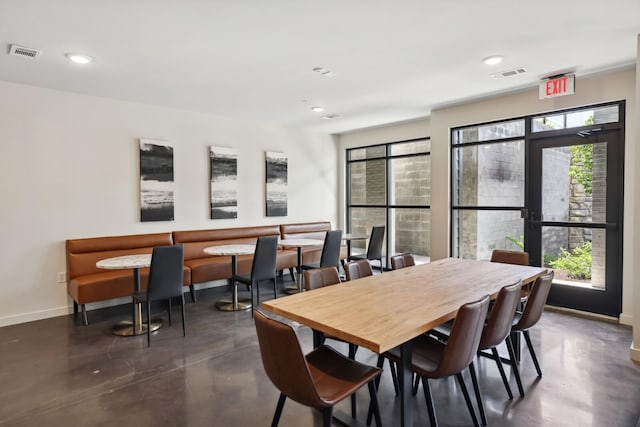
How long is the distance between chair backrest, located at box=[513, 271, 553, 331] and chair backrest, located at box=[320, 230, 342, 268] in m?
2.79

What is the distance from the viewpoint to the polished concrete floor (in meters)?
2.36

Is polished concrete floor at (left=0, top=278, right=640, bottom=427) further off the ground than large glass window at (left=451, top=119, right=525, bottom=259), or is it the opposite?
large glass window at (left=451, top=119, right=525, bottom=259)

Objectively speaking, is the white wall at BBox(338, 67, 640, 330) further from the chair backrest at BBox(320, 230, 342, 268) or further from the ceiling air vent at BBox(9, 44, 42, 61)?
the ceiling air vent at BBox(9, 44, 42, 61)

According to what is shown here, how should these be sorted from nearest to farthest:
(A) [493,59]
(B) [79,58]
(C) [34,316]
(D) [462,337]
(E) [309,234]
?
(D) [462,337] → (B) [79,58] → (A) [493,59] → (C) [34,316] → (E) [309,234]

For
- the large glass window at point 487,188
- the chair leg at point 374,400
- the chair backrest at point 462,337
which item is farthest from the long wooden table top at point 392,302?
the large glass window at point 487,188

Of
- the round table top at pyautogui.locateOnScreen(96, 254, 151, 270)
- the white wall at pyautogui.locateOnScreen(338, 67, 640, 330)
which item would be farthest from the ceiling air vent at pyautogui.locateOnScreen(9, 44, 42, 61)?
the white wall at pyautogui.locateOnScreen(338, 67, 640, 330)

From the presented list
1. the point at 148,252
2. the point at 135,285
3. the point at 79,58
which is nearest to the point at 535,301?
the point at 135,285

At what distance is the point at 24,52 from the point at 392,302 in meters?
3.79

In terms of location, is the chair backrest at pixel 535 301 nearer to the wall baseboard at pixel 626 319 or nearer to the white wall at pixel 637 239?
the white wall at pixel 637 239

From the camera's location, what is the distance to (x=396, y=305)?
2.15 metres

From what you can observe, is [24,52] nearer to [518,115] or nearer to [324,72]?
[324,72]

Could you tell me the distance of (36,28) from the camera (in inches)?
111

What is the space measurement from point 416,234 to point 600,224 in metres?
2.81

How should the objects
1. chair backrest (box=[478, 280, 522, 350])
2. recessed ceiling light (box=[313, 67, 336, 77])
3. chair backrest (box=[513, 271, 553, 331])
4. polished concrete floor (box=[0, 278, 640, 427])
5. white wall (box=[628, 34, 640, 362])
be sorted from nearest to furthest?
chair backrest (box=[478, 280, 522, 350]) → polished concrete floor (box=[0, 278, 640, 427]) → chair backrest (box=[513, 271, 553, 331]) → white wall (box=[628, 34, 640, 362]) → recessed ceiling light (box=[313, 67, 336, 77])
